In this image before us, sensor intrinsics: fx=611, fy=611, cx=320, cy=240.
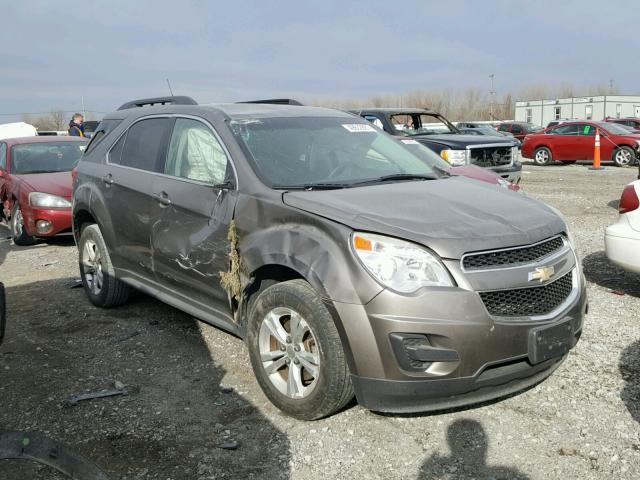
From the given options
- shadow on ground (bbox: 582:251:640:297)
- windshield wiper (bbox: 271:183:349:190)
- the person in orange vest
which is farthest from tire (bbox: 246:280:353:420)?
the person in orange vest

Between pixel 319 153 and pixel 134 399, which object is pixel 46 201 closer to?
pixel 134 399

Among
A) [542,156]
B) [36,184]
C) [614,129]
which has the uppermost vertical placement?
[36,184]

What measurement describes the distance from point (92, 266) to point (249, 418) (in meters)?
2.87

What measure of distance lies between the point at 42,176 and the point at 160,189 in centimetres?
551

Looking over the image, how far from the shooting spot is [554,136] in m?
21.3

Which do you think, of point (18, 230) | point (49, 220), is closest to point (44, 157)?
point (18, 230)

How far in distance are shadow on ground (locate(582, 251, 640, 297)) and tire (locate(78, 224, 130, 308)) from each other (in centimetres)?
452

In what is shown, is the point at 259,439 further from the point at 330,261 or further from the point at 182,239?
the point at 182,239

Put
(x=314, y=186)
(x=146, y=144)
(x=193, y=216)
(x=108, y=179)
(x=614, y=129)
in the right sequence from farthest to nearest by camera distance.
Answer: (x=614, y=129) < (x=108, y=179) < (x=146, y=144) < (x=193, y=216) < (x=314, y=186)

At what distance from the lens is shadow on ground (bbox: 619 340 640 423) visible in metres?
3.47

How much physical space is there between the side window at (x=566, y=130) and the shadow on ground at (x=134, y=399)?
18.8 metres

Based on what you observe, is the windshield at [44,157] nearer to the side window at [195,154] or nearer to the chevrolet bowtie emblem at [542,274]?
the side window at [195,154]

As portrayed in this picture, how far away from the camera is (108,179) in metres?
5.19

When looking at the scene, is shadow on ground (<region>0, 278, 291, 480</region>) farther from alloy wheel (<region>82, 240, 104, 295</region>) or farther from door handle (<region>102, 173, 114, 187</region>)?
door handle (<region>102, 173, 114, 187</region>)
